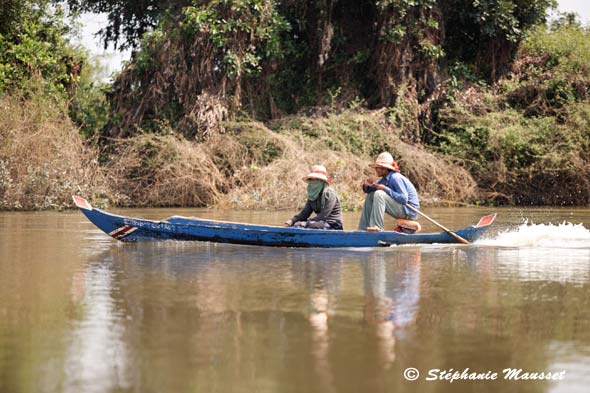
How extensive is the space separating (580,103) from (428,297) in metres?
20.9

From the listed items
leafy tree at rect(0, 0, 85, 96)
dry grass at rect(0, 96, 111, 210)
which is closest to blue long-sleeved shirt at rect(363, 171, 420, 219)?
dry grass at rect(0, 96, 111, 210)

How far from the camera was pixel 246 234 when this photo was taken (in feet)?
41.9

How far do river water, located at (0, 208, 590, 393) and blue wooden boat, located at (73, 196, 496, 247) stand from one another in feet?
1.01

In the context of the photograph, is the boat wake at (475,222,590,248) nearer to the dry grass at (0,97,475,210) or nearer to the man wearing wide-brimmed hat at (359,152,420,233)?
the man wearing wide-brimmed hat at (359,152,420,233)

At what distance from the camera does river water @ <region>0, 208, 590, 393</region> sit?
520 cm

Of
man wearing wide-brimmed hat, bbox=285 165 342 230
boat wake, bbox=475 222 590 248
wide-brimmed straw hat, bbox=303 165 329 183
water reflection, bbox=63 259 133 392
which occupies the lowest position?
water reflection, bbox=63 259 133 392

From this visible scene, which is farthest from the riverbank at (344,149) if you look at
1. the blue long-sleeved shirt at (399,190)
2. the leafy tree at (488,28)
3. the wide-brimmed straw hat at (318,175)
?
the wide-brimmed straw hat at (318,175)

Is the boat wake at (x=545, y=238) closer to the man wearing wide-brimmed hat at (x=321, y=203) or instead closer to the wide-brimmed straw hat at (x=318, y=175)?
the man wearing wide-brimmed hat at (x=321, y=203)

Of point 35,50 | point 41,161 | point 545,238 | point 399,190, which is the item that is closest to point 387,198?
point 399,190

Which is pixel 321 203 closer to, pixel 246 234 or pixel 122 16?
pixel 246 234

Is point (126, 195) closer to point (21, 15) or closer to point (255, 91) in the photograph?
point (255, 91)

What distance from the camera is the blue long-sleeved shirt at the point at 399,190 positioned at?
1285 cm

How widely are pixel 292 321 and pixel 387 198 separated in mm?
6386

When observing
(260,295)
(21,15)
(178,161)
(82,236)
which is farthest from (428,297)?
(21,15)
